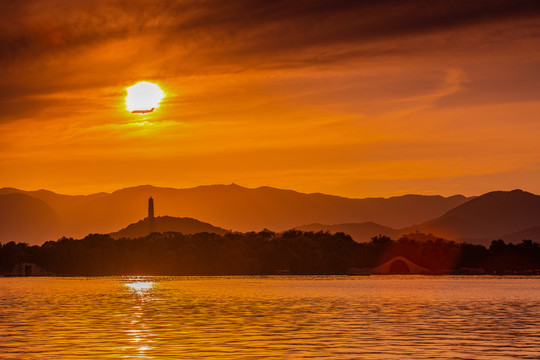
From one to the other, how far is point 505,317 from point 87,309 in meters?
47.9

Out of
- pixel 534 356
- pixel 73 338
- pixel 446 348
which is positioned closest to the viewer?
pixel 534 356

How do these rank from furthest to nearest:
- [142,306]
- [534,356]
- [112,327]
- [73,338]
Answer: [142,306]
[112,327]
[73,338]
[534,356]

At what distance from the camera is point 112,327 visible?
79625 mm

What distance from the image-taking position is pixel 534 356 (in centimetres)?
5669

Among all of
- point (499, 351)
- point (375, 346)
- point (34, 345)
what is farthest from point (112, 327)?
point (499, 351)

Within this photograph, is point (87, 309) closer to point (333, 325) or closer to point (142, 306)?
point (142, 306)

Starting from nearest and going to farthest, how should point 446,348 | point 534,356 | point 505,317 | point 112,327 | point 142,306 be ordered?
1. point 534,356
2. point 446,348
3. point 112,327
4. point 505,317
5. point 142,306

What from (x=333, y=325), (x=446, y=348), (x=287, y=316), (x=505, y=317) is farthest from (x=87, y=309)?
(x=446, y=348)

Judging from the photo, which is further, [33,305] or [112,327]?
[33,305]

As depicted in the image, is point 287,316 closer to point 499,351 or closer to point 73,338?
point 73,338

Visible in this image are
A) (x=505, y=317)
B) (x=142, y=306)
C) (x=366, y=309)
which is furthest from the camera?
(x=142, y=306)

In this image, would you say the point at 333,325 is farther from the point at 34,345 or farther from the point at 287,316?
the point at 34,345

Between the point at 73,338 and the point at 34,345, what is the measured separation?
5.36 meters

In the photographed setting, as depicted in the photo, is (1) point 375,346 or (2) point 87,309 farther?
(2) point 87,309
